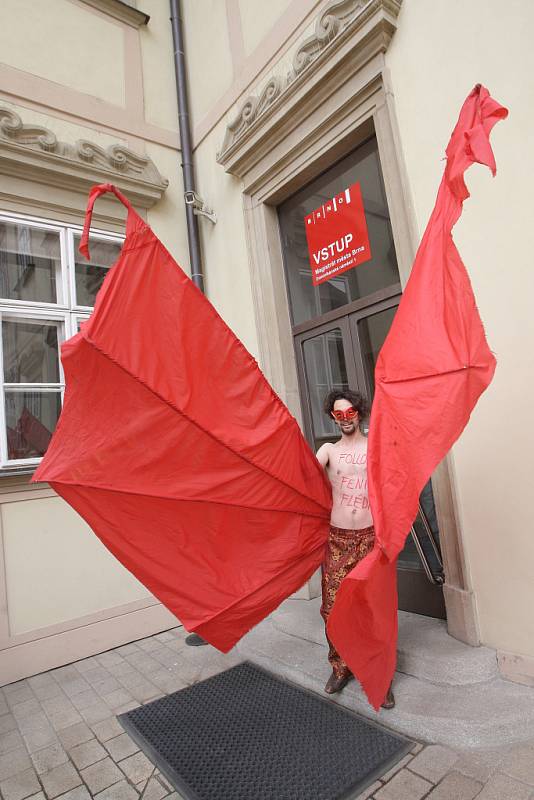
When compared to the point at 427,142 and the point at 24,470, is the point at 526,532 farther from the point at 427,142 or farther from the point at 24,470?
the point at 24,470

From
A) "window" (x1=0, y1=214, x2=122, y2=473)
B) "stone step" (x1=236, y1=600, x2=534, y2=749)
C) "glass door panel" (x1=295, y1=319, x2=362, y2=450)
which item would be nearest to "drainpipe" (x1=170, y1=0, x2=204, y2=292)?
"window" (x1=0, y1=214, x2=122, y2=473)

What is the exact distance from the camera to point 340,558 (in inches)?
114

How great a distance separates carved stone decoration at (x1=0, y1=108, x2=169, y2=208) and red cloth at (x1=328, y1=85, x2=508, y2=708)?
369 centimetres

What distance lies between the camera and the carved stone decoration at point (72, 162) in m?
4.33

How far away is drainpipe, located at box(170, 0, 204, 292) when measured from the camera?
534 centimetres

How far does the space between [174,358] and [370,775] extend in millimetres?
2123

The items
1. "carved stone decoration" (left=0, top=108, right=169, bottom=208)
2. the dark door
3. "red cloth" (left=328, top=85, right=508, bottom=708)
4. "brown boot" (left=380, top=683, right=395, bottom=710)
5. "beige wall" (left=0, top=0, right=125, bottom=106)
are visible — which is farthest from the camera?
"beige wall" (left=0, top=0, right=125, bottom=106)

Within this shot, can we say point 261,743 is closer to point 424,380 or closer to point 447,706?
point 447,706

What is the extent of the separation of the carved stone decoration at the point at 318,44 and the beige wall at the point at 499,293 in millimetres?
402

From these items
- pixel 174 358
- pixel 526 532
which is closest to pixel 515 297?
pixel 526 532

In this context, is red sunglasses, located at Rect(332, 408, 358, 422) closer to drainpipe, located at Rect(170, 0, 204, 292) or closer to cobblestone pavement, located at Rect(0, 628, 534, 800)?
cobblestone pavement, located at Rect(0, 628, 534, 800)

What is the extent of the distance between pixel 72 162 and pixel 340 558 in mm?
4228

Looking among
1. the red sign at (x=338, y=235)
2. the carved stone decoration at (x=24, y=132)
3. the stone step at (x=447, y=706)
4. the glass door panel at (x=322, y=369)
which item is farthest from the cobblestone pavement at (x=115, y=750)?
the carved stone decoration at (x=24, y=132)

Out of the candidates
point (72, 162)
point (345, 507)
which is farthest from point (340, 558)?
point (72, 162)
